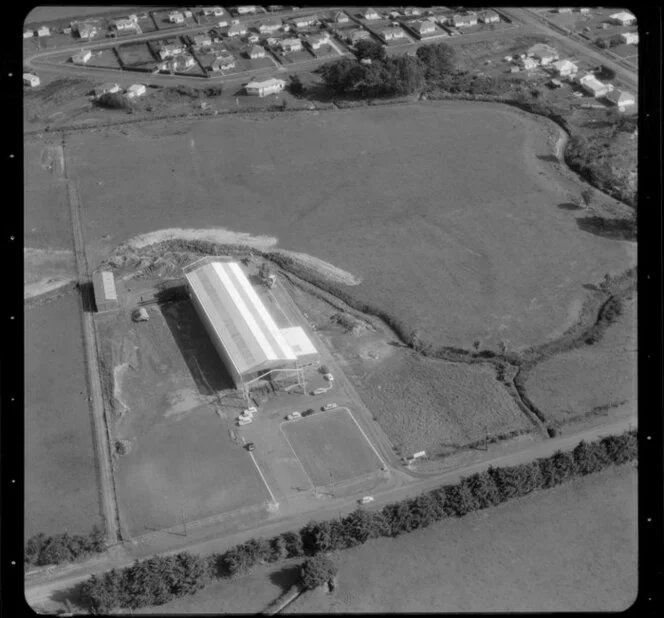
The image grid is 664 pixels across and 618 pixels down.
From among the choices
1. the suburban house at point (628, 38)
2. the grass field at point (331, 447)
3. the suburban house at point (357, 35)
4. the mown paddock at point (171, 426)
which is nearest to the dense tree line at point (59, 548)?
the mown paddock at point (171, 426)

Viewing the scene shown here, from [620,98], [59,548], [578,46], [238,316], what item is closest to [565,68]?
[578,46]

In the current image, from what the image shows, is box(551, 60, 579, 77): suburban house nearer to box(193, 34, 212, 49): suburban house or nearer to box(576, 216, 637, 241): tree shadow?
box(576, 216, 637, 241): tree shadow

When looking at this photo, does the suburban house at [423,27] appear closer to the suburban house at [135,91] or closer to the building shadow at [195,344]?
the suburban house at [135,91]

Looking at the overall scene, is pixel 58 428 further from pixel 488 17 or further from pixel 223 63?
pixel 488 17

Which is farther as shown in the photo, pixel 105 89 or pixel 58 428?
pixel 105 89

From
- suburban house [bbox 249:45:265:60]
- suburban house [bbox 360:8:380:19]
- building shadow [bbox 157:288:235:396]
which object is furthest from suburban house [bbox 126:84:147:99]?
building shadow [bbox 157:288:235:396]
